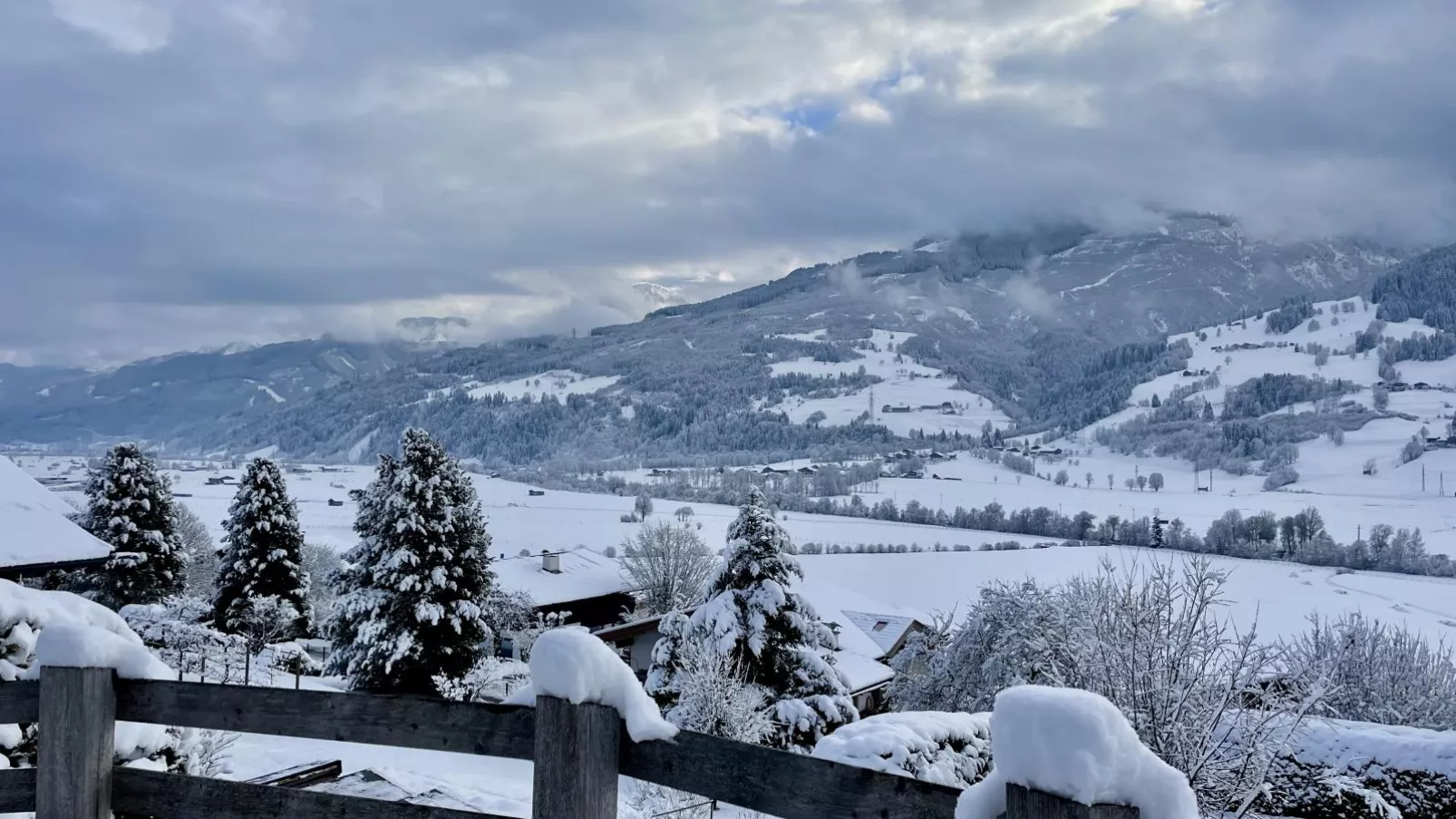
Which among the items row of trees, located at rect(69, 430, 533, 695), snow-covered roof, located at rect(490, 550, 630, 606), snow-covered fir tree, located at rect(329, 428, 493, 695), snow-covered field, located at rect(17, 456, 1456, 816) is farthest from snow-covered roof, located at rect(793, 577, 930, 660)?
snow-covered fir tree, located at rect(329, 428, 493, 695)

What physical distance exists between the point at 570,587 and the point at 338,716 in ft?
135

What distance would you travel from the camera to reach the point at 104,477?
29.9m

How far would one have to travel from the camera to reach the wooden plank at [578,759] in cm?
259

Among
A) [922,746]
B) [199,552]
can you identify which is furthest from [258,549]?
[922,746]

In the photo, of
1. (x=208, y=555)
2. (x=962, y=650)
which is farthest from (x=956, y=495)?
(x=962, y=650)

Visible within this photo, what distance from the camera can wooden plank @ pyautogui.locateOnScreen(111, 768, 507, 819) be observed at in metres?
2.91

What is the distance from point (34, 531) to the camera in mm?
13539

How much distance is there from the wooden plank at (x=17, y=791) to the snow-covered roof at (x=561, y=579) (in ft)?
122

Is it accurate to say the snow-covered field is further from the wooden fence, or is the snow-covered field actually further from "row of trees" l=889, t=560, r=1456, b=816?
the wooden fence

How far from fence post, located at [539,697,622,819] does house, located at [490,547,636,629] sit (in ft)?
124

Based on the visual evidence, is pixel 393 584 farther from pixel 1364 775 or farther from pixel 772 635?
pixel 1364 775

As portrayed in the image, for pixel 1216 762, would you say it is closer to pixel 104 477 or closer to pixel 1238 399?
pixel 104 477

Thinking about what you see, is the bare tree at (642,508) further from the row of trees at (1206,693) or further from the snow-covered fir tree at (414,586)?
the row of trees at (1206,693)

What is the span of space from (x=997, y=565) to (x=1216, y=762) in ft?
176
